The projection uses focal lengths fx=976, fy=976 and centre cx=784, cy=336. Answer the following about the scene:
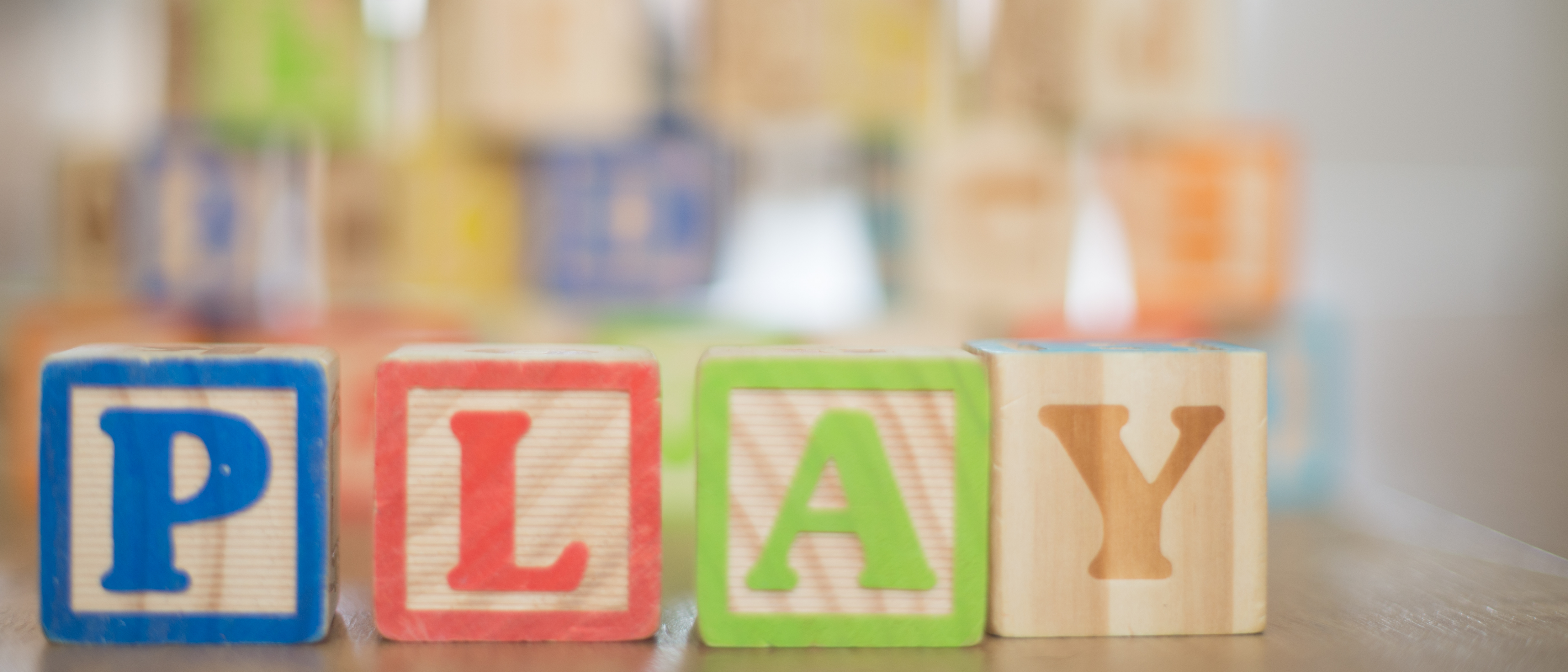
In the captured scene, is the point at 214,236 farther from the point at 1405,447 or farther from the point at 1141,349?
the point at 1405,447

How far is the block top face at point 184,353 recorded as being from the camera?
584 mm

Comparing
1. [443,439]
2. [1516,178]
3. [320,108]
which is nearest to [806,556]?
[443,439]

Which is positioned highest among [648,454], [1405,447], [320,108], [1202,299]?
[320,108]

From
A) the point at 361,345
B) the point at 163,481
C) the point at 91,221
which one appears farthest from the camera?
the point at 91,221

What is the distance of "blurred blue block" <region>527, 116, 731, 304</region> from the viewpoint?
128 cm

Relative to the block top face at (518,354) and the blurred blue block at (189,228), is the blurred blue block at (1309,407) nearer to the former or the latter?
the block top face at (518,354)

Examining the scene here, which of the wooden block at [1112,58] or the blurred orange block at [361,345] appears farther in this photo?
the wooden block at [1112,58]

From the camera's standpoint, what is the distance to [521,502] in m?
0.59

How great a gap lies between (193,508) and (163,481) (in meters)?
0.02

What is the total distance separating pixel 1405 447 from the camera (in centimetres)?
164

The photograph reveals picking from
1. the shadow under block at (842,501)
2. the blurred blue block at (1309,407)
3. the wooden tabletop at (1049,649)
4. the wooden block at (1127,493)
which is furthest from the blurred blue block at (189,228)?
the blurred blue block at (1309,407)

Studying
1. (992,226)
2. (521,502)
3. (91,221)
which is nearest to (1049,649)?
(521,502)

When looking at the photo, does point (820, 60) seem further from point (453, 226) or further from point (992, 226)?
point (453, 226)

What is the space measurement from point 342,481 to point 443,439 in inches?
22.0
